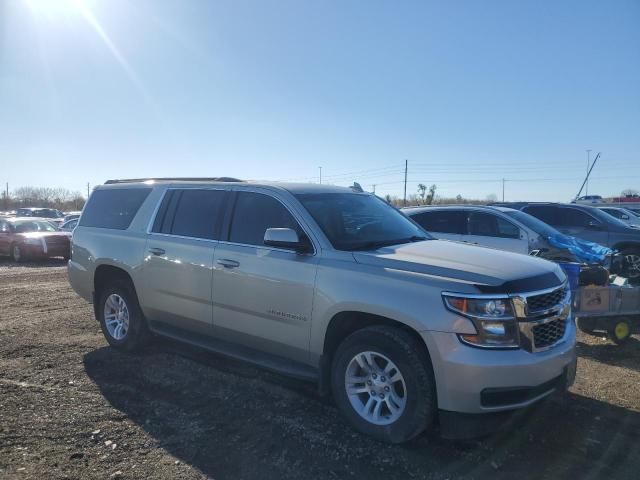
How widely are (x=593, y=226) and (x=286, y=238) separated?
10.0 meters

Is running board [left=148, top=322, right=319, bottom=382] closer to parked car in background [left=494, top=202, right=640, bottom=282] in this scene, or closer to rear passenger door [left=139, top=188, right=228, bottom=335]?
rear passenger door [left=139, top=188, right=228, bottom=335]

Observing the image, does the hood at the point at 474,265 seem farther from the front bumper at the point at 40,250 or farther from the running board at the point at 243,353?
the front bumper at the point at 40,250

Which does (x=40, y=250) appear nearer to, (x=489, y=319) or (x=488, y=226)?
(x=488, y=226)

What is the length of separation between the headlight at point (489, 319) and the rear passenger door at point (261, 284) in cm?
124

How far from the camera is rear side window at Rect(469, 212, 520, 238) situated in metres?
9.77

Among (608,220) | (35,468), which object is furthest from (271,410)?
(608,220)

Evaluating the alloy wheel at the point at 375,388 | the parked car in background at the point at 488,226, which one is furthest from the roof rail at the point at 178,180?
the parked car in background at the point at 488,226

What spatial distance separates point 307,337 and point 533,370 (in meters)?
1.72

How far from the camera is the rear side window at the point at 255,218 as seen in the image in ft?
15.6

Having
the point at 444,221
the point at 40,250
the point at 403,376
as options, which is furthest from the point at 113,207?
the point at 40,250

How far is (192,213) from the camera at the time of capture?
5504 millimetres

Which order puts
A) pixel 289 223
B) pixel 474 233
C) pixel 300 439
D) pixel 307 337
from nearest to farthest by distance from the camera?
pixel 300 439, pixel 307 337, pixel 289 223, pixel 474 233

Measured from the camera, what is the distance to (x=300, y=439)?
12.8 feet

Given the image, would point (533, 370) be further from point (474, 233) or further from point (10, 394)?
point (474, 233)
